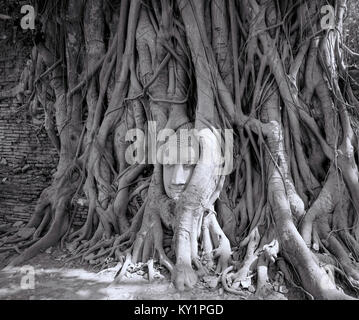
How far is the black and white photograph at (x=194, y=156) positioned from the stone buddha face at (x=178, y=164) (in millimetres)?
16

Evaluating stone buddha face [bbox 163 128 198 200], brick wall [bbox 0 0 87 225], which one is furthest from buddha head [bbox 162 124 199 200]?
brick wall [bbox 0 0 87 225]

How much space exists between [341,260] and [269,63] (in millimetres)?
1873

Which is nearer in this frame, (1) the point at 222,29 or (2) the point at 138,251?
(2) the point at 138,251

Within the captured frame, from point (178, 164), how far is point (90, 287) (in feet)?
4.17

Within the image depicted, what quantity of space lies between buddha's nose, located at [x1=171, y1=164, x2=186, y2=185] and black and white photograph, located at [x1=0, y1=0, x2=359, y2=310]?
0.5 inches

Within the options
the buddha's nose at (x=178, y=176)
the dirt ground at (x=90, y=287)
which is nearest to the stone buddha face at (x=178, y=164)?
the buddha's nose at (x=178, y=176)

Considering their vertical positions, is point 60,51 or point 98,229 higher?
point 60,51

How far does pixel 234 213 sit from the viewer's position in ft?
10.7

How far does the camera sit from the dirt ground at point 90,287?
8.25ft

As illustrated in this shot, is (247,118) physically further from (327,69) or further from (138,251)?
(138,251)

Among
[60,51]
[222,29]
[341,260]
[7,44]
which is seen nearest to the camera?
[341,260]

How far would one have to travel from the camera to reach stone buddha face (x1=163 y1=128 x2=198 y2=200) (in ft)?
10.3

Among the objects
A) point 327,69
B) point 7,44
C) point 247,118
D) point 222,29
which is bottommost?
point 247,118

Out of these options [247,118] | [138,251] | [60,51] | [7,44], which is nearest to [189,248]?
[138,251]
